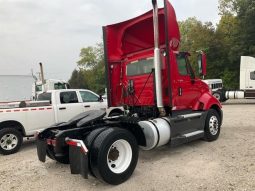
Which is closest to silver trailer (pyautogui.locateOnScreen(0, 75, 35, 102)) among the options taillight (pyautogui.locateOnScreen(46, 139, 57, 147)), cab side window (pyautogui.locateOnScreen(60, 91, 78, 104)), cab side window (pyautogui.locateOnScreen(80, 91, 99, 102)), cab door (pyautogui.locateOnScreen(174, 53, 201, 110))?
cab side window (pyautogui.locateOnScreen(80, 91, 99, 102))

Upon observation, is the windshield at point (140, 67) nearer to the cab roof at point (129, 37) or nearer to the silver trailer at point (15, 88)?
the cab roof at point (129, 37)

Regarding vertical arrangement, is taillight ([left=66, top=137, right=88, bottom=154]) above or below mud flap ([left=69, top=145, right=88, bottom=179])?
above

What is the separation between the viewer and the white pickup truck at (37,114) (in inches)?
324

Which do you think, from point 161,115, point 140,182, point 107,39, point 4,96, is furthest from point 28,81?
point 140,182

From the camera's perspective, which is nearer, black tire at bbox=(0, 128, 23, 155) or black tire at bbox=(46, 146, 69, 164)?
black tire at bbox=(46, 146, 69, 164)

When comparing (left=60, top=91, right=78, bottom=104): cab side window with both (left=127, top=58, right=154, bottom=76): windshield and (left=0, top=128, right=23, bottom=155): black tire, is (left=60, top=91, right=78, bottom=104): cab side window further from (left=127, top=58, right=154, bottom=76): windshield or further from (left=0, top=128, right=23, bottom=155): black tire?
(left=127, top=58, right=154, bottom=76): windshield

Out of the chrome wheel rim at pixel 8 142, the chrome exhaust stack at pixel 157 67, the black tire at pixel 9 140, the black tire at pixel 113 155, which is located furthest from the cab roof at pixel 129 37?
the chrome wheel rim at pixel 8 142

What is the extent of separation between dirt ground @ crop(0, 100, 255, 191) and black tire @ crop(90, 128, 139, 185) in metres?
0.21

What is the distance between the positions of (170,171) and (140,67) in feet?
10.2

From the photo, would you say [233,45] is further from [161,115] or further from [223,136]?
[161,115]

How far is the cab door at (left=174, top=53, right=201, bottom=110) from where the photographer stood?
727 cm

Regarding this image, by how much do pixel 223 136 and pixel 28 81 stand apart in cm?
2084

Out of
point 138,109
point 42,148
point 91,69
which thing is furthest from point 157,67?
point 91,69

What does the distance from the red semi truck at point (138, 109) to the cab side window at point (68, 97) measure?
200 centimetres
